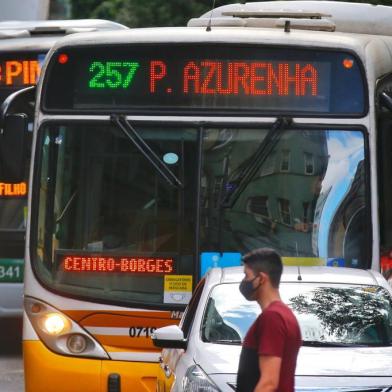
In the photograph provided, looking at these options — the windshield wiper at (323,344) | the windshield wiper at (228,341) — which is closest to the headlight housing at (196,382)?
the windshield wiper at (228,341)

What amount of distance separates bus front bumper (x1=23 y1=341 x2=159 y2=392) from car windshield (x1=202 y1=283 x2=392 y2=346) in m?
1.52

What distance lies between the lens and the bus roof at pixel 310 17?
11078mm

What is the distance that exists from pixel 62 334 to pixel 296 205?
1.93 m

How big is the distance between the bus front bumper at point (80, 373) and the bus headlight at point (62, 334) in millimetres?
53

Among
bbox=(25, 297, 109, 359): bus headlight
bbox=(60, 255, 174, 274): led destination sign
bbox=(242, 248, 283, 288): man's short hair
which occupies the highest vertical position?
bbox=(242, 248, 283, 288): man's short hair

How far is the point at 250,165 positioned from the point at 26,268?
5.92ft

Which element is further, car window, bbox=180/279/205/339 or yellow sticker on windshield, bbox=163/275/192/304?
yellow sticker on windshield, bbox=163/275/192/304

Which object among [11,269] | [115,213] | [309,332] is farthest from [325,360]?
[11,269]

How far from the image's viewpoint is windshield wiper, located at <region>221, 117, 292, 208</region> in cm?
987

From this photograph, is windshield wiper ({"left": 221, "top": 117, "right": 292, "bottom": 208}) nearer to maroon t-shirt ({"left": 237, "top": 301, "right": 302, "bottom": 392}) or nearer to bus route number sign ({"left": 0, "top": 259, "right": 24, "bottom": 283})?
maroon t-shirt ({"left": 237, "top": 301, "right": 302, "bottom": 392})

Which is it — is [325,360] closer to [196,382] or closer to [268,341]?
[196,382]

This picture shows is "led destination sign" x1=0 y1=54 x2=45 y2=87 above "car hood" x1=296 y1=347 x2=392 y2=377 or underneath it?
above

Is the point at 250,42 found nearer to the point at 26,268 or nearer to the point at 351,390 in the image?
the point at 26,268

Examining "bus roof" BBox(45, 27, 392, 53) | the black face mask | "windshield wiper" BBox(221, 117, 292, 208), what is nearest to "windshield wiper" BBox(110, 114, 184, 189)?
"windshield wiper" BBox(221, 117, 292, 208)
